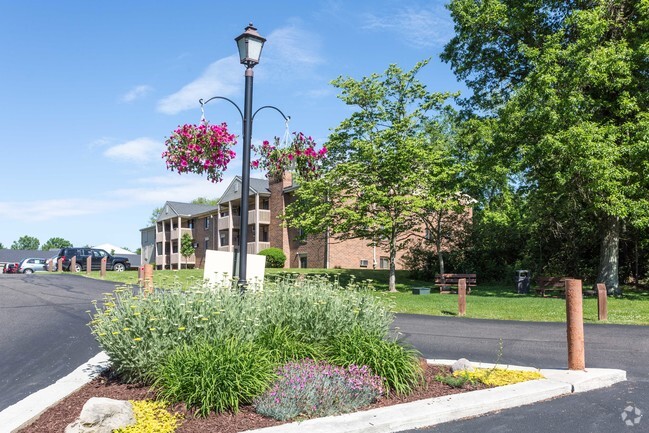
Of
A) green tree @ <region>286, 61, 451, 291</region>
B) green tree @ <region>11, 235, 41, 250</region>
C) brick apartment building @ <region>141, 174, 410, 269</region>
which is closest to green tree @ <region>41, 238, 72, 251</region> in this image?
Answer: green tree @ <region>11, 235, 41, 250</region>

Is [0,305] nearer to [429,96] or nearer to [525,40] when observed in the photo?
[429,96]

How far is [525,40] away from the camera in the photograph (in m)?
25.8

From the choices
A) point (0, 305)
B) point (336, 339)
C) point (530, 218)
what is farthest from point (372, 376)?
point (530, 218)

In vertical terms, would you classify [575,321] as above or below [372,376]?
above

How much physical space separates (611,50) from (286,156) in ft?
55.4

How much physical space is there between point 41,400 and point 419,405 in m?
3.93

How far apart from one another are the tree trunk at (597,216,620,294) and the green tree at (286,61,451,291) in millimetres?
8060

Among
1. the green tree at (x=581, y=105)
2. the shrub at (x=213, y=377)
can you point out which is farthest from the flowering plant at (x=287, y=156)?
the green tree at (x=581, y=105)

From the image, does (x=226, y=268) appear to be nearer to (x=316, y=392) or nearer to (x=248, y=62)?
(x=248, y=62)

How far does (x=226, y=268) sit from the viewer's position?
898 centimetres

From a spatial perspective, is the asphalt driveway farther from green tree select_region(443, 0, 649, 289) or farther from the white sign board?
green tree select_region(443, 0, 649, 289)

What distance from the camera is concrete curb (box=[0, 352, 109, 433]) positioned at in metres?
5.20

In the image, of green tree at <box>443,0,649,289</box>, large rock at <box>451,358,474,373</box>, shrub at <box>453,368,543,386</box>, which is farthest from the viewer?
green tree at <box>443,0,649,289</box>

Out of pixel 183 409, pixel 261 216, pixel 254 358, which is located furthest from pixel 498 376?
pixel 261 216
